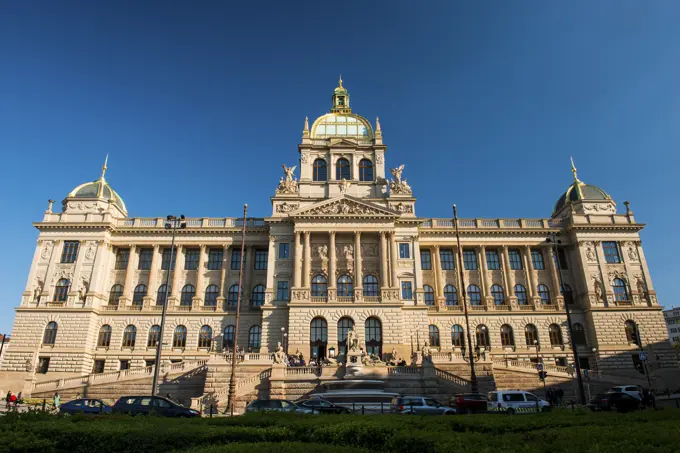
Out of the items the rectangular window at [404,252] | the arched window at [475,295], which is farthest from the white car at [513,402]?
the arched window at [475,295]

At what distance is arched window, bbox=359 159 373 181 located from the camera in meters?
60.4

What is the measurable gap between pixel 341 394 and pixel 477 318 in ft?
97.3

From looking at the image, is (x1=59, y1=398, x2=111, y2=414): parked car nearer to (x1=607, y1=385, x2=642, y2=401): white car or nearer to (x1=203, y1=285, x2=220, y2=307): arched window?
(x1=203, y1=285, x2=220, y2=307): arched window

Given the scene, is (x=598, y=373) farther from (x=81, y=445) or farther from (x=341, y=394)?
(x=81, y=445)

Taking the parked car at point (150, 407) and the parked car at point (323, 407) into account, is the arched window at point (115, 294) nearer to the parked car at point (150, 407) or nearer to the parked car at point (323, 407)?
the parked car at point (150, 407)

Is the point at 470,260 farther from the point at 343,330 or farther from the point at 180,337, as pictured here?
the point at 180,337

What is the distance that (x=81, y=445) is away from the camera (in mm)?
12828

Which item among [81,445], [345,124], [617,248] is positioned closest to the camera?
[81,445]

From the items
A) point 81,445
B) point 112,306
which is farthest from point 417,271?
point 81,445

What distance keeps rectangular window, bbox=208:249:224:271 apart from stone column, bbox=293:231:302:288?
1147 centimetres

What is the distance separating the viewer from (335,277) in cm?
5197

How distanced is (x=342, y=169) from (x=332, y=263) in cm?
1434

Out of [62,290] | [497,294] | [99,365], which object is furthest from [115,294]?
[497,294]

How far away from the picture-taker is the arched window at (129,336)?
53.8m
